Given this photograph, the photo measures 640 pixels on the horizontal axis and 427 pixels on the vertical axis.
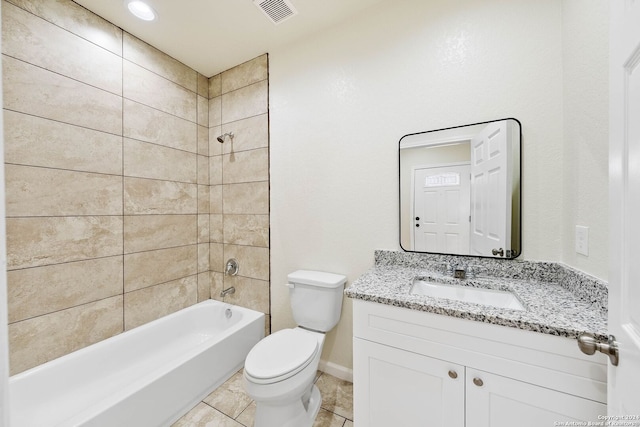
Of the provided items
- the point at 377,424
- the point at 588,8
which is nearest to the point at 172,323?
the point at 377,424

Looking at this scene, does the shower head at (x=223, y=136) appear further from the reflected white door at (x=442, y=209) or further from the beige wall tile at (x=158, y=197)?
the reflected white door at (x=442, y=209)

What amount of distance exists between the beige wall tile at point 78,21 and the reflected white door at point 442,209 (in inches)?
88.6

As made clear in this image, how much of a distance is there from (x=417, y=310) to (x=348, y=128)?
1.23 m

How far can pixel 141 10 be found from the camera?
1.67 meters

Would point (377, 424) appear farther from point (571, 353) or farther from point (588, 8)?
point (588, 8)

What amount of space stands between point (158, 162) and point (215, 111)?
725mm

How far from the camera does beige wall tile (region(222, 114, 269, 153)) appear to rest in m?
2.10

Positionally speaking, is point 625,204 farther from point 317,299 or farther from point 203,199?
point 203,199

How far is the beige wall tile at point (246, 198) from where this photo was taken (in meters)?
2.12

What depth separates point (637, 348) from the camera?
1.80 ft

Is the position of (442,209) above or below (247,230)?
above

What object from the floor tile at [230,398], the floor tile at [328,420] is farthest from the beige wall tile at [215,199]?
the floor tile at [328,420]

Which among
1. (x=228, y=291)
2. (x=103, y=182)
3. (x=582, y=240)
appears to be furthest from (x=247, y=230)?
(x=582, y=240)

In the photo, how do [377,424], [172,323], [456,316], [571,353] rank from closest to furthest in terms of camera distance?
1. [571,353]
2. [456,316]
3. [377,424]
4. [172,323]
